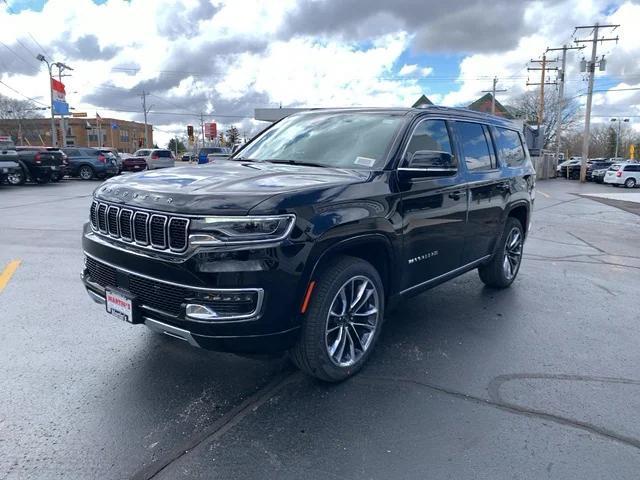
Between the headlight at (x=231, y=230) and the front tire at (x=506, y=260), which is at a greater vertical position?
the headlight at (x=231, y=230)

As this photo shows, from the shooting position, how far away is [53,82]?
44.5m

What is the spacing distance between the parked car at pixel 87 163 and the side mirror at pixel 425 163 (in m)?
25.6

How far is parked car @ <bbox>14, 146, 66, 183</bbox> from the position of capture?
2127 centimetres

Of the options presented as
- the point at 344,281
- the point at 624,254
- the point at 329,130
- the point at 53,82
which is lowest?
the point at 624,254

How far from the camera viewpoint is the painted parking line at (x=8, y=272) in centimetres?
595

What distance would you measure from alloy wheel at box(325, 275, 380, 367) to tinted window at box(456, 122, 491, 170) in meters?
1.93

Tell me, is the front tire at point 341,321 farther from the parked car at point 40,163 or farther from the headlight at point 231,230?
the parked car at point 40,163

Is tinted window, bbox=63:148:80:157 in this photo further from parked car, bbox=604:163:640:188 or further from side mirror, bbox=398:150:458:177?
parked car, bbox=604:163:640:188

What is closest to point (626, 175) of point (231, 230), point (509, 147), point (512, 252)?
point (512, 252)

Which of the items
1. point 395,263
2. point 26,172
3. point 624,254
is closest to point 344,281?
point 395,263

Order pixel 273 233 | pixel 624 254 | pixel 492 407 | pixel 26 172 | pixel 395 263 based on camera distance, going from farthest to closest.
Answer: pixel 26 172, pixel 624 254, pixel 395 263, pixel 492 407, pixel 273 233

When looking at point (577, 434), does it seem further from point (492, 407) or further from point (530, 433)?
point (492, 407)

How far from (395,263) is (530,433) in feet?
4.79

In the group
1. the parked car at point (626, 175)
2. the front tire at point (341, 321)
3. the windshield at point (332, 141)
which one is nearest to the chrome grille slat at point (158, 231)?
the front tire at point (341, 321)
